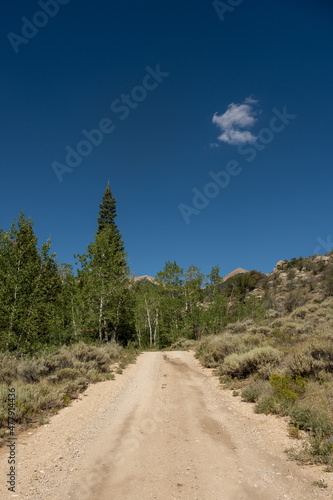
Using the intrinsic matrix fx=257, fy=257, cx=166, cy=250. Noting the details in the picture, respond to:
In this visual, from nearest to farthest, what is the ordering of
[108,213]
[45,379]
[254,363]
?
[45,379]
[254,363]
[108,213]

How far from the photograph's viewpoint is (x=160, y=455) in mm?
5289

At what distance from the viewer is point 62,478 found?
4559 millimetres

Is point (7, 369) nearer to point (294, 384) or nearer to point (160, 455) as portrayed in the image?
point (160, 455)

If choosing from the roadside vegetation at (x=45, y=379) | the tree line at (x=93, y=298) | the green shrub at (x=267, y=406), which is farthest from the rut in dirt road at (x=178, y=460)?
the tree line at (x=93, y=298)

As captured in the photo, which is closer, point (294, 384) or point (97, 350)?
point (294, 384)

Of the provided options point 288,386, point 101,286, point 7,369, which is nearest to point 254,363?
point 288,386

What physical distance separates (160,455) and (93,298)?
16923 mm

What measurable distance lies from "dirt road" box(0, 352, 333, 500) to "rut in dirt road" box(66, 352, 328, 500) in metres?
0.02

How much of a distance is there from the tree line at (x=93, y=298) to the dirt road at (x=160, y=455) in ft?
18.8

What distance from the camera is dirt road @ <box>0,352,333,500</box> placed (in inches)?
165

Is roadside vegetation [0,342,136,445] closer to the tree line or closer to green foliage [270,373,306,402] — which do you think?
the tree line

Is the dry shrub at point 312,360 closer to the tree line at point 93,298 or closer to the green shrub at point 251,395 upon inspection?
the green shrub at point 251,395

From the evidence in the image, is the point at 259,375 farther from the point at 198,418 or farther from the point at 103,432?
the point at 103,432

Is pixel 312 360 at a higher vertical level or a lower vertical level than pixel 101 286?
lower
